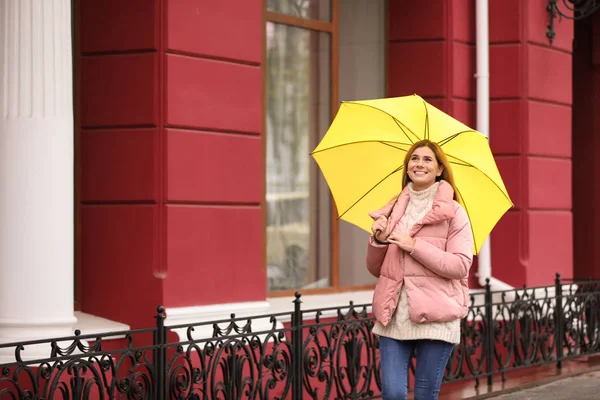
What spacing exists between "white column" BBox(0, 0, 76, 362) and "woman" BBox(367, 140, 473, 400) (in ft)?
9.07

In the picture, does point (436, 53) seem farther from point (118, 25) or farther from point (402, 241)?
point (402, 241)

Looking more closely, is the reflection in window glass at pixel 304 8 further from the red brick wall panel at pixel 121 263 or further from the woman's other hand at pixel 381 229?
the woman's other hand at pixel 381 229

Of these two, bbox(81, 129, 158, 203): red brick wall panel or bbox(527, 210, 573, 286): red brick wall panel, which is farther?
bbox(527, 210, 573, 286): red brick wall panel

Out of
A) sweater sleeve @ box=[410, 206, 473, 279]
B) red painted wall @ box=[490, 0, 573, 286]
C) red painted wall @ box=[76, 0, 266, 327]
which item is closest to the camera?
sweater sleeve @ box=[410, 206, 473, 279]

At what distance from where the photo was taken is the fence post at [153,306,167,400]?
316 inches

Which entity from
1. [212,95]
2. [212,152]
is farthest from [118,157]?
[212,95]

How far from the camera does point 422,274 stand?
21.4ft

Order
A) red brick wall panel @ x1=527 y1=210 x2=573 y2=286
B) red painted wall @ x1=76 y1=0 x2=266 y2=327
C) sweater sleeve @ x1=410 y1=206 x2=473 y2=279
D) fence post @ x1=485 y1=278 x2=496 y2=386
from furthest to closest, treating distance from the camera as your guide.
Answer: red brick wall panel @ x1=527 y1=210 x2=573 y2=286 → fence post @ x1=485 y1=278 x2=496 y2=386 → red painted wall @ x1=76 y1=0 x2=266 y2=327 → sweater sleeve @ x1=410 y1=206 x2=473 y2=279

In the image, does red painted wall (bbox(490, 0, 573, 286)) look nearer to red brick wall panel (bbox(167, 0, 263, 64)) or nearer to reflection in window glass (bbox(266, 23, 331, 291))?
reflection in window glass (bbox(266, 23, 331, 291))

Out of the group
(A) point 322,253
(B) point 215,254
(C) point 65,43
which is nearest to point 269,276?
(A) point 322,253

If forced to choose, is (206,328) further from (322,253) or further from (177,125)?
(322,253)

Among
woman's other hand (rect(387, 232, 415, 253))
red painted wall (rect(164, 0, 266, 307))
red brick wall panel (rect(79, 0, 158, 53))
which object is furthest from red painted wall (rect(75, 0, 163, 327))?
woman's other hand (rect(387, 232, 415, 253))

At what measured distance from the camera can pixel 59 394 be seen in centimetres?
834

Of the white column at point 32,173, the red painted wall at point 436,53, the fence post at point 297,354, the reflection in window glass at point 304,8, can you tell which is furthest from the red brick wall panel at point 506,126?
the white column at point 32,173
